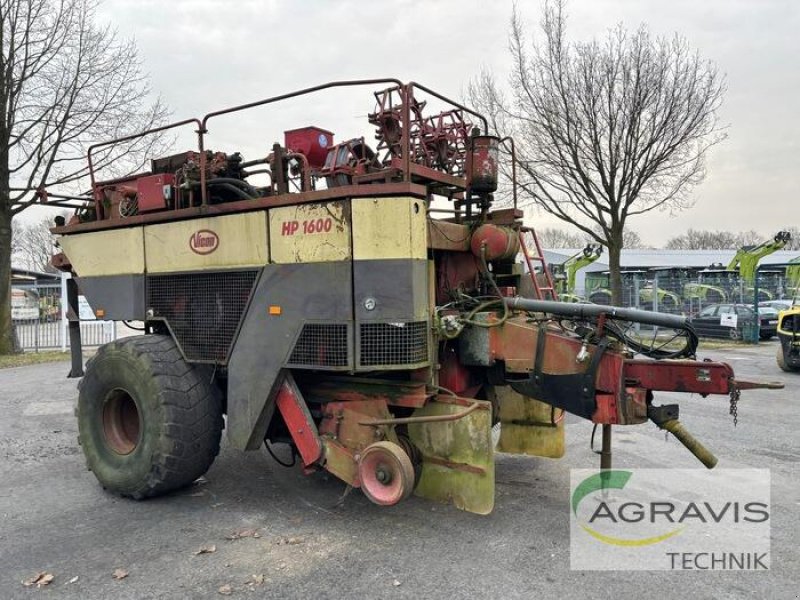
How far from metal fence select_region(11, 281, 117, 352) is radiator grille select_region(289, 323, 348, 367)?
13422 millimetres

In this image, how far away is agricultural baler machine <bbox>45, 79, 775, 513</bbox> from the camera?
13.5 feet

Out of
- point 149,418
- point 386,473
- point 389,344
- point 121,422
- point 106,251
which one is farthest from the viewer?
point 106,251

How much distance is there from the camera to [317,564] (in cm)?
375

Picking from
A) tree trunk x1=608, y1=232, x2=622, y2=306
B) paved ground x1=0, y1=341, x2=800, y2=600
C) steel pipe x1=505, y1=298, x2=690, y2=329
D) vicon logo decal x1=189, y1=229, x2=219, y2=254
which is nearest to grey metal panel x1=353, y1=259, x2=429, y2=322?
steel pipe x1=505, y1=298, x2=690, y2=329

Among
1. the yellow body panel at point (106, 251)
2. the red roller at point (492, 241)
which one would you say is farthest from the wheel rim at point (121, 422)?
the red roller at point (492, 241)

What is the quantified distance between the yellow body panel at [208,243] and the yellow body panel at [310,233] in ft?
0.40

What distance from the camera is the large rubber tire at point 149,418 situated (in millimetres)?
4625

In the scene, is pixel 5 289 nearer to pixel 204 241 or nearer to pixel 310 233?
pixel 204 241

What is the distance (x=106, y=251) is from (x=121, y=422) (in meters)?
1.49

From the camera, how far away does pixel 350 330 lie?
416 cm

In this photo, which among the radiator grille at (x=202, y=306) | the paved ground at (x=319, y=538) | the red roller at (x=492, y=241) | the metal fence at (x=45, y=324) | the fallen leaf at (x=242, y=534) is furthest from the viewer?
the metal fence at (x=45, y=324)

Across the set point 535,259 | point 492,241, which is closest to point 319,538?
point 492,241

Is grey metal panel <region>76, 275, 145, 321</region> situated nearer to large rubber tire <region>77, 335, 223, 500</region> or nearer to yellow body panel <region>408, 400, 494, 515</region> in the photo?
large rubber tire <region>77, 335, 223, 500</region>

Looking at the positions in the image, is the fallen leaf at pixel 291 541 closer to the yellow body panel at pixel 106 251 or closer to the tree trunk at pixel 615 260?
the yellow body panel at pixel 106 251
